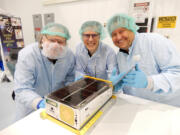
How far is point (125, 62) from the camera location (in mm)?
1077

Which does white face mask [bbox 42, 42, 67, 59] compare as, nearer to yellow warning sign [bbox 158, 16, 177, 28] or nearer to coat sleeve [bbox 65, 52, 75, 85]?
coat sleeve [bbox 65, 52, 75, 85]

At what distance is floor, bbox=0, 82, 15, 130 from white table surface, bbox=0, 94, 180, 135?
1.14m

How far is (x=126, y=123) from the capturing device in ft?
2.18

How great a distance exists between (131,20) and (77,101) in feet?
2.54

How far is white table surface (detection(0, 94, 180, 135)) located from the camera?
605mm

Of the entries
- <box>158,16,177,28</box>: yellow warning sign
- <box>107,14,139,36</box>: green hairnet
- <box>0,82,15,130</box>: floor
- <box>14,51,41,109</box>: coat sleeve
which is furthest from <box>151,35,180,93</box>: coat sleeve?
<box>0,82,15,130</box>: floor

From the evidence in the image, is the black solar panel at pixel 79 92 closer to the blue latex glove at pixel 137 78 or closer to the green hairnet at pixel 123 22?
the blue latex glove at pixel 137 78

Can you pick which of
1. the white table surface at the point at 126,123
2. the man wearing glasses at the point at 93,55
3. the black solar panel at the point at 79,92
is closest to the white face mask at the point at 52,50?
the man wearing glasses at the point at 93,55

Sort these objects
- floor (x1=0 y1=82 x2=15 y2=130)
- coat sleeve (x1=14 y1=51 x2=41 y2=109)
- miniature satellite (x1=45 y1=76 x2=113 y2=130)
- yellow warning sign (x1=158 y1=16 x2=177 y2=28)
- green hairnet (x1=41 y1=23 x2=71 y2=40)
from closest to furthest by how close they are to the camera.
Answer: miniature satellite (x1=45 y1=76 x2=113 y2=130) → coat sleeve (x1=14 y1=51 x2=41 y2=109) → green hairnet (x1=41 y1=23 x2=71 y2=40) → yellow warning sign (x1=158 y1=16 x2=177 y2=28) → floor (x1=0 y1=82 x2=15 y2=130)

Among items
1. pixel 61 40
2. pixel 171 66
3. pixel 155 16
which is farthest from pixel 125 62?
pixel 155 16

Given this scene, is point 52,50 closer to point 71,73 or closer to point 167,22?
point 71,73

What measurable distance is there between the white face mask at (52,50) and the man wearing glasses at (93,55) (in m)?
0.26

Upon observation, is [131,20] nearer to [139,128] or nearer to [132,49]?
[132,49]

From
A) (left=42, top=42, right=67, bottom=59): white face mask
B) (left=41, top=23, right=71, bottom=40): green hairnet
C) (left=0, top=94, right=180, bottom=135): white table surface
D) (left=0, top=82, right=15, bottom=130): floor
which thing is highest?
(left=41, top=23, right=71, bottom=40): green hairnet
